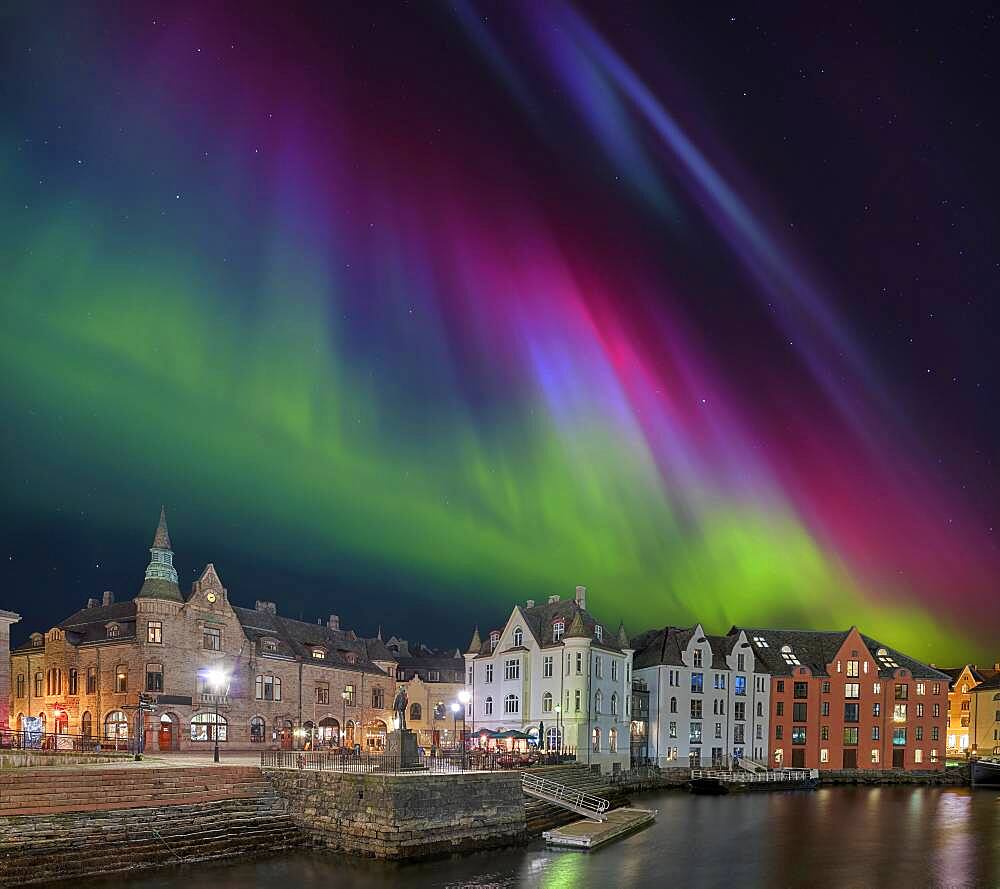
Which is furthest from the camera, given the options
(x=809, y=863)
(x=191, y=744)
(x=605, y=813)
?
(x=191, y=744)

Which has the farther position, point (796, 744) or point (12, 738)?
point (796, 744)

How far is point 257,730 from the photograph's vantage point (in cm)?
6719

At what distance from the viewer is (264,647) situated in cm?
6950

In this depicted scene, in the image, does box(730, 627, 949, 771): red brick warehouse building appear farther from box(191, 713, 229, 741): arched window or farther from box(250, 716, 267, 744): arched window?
box(191, 713, 229, 741): arched window

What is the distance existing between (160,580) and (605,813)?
35.5 metres

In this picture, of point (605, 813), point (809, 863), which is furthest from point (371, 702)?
point (809, 863)

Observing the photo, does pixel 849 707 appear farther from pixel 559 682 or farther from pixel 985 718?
pixel 985 718

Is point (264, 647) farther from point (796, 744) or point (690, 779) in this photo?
point (796, 744)

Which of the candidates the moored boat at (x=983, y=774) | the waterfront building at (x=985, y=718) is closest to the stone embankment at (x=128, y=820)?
the moored boat at (x=983, y=774)

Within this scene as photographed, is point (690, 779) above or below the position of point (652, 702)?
below

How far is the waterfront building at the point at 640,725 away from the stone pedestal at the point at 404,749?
137 ft

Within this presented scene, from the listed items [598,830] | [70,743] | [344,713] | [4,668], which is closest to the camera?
[598,830]

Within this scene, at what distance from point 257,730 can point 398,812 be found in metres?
33.2

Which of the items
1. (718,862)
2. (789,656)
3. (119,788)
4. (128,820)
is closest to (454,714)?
(789,656)
